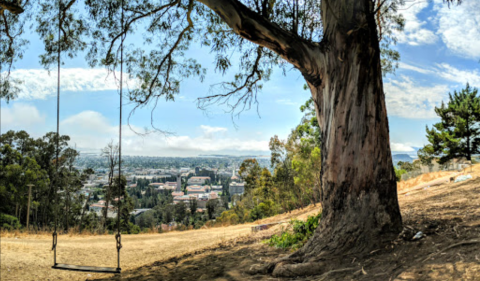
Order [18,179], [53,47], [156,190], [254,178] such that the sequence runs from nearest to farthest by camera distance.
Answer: [53,47]
[254,178]
[18,179]
[156,190]

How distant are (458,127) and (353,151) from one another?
28126mm

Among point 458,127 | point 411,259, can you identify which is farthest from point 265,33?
point 458,127

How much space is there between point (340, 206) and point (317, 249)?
0.53m

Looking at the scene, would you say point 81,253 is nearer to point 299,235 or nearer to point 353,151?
point 299,235

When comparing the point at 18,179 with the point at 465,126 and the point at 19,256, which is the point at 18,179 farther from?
the point at 465,126

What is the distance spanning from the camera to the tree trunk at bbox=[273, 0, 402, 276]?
3.51 m

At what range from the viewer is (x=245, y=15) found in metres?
3.86

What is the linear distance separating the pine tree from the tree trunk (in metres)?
27.3

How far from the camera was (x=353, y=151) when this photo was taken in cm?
359

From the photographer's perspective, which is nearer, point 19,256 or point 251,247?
point 251,247

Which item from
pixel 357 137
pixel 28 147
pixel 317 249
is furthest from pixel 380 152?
pixel 28 147

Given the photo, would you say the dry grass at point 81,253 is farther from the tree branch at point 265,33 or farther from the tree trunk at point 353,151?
the tree branch at point 265,33

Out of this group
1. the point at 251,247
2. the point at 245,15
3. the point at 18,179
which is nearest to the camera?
the point at 245,15

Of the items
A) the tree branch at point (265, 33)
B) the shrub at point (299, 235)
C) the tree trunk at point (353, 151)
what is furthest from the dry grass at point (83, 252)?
the tree branch at point (265, 33)
